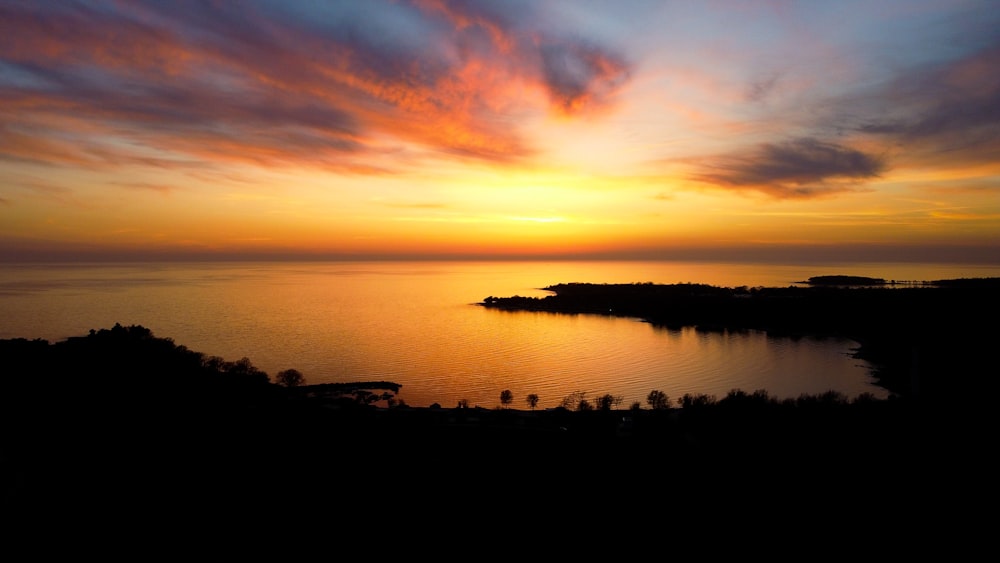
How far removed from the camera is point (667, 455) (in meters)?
12.8

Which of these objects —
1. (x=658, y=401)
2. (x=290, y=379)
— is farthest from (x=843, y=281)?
(x=290, y=379)

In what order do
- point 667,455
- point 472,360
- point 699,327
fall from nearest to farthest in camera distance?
1. point 667,455
2. point 472,360
3. point 699,327

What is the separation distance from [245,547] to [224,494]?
2.23 metres

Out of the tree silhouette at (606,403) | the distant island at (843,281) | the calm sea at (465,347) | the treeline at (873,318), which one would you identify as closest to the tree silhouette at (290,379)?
the calm sea at (465,347)

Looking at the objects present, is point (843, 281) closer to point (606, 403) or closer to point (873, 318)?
point (873, 318)

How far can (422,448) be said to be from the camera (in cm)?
1346

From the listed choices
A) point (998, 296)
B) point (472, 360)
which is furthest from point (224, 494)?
point (998, 296)

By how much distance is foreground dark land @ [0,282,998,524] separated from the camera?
408 inches

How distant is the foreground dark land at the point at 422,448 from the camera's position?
1036 cm

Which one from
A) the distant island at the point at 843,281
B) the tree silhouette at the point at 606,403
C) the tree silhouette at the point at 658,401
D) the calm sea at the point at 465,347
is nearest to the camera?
the tree silhouette at the point at 606,403

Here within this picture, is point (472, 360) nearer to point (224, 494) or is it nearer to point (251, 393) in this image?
point (251, 393)

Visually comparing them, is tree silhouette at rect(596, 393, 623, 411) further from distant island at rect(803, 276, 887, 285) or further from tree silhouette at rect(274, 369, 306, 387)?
distant island at rect(803, 276, 887, 285)

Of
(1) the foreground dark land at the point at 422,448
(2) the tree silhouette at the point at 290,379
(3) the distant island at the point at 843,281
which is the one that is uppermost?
(3) the distant island at the point at 843,281

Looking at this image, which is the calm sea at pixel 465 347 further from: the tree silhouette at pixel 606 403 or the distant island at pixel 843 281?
the distant island at pixel 843 281
